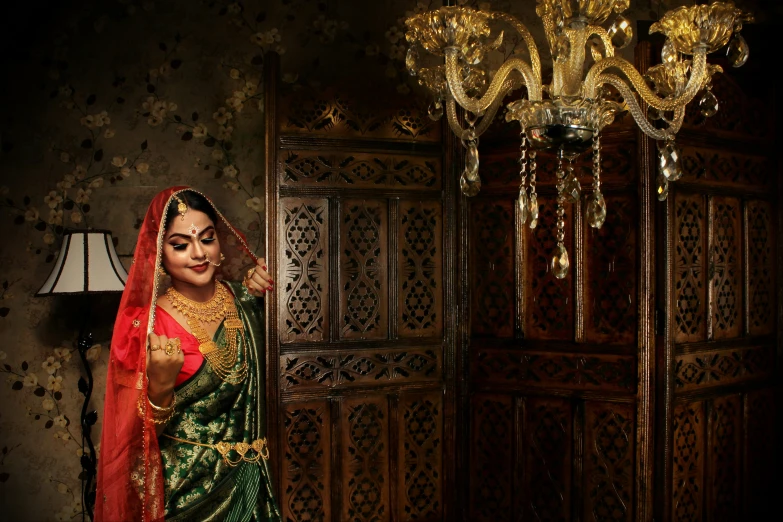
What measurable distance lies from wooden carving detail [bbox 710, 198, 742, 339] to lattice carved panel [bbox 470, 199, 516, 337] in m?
0.92

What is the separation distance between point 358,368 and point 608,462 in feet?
3.93

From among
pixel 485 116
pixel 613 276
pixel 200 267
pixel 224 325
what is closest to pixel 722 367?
pixel 613 276

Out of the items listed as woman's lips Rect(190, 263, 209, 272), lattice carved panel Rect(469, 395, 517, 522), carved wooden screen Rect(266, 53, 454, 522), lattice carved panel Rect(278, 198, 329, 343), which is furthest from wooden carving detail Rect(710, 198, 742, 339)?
woman's lips Rect(190, 263, 209, 272)

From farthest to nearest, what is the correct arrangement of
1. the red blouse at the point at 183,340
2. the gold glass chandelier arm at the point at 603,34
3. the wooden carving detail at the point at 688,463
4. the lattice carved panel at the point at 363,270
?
1. the lattice carved panel at the point at 363,270
2. the wooden carving detail at the point at 688,463
3. the red blouse at the point at 183,340
4. the gold glass chandelier arm at the point at 603,34

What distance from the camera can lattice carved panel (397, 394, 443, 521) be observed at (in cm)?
313

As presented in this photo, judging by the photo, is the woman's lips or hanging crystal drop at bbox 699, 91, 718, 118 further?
the woman's lips

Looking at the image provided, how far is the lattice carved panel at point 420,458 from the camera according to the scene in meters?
3.13

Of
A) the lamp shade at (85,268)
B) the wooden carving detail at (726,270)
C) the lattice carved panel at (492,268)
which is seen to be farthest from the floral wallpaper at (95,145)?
the wooden carving detail at (726,270)

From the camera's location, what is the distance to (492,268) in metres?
3.20

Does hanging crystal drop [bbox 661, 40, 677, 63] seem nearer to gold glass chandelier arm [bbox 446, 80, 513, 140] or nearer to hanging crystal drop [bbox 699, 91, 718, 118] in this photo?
hanging crystal drop [bbox 699, 91, 718, 118]

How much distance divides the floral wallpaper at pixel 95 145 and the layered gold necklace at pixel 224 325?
0.91m

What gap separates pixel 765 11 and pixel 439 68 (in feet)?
8.28

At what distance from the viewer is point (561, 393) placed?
302 centimetres

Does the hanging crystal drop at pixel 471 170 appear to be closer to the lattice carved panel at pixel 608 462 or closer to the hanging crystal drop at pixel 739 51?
the hanging crystal drop at pixel 739 51
